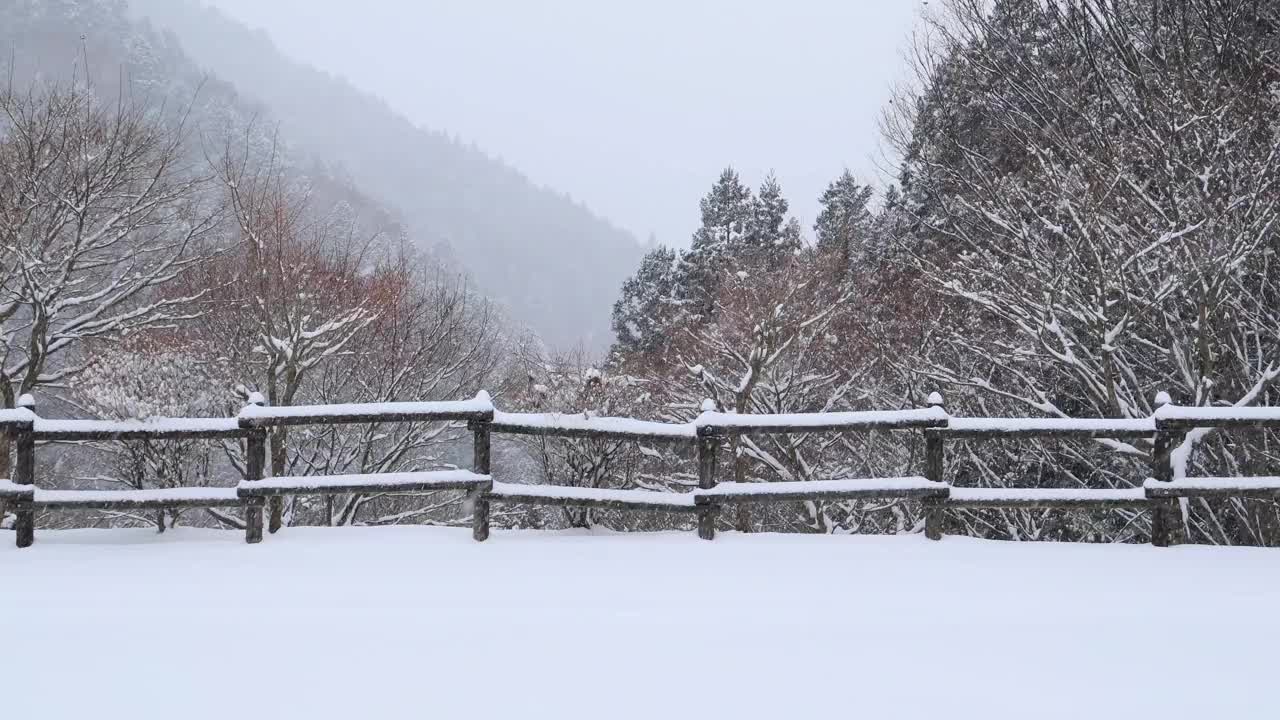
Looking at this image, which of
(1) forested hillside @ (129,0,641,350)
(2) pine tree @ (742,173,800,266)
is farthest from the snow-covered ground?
(1) forested hillside @ (129,0,641,350)

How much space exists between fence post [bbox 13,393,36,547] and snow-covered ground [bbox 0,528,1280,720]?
225mm

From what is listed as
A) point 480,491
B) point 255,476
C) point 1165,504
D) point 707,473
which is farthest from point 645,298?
point 1165,504

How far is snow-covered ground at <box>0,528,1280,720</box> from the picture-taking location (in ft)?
11.6

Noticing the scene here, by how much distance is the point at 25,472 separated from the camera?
21.9 ft

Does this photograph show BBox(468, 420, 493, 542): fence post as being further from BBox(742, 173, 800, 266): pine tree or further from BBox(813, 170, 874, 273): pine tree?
BBox(742, 173, 800, 266): pine tree

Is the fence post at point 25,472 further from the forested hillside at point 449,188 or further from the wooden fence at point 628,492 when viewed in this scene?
the forested hillside at point 449,188

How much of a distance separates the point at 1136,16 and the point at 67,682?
595 inches

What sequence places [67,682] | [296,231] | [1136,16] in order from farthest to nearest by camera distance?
1. [296,231]
2. [1136,16]
3. [67,682]

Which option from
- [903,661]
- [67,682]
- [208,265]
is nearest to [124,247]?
[208,265]

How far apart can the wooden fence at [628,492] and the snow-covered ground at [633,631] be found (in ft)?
1.32

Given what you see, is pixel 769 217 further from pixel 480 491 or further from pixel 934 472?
pixel 480 491

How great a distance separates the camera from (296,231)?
13320 millimetres

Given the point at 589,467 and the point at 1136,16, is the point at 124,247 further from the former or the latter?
the point at 1136,16

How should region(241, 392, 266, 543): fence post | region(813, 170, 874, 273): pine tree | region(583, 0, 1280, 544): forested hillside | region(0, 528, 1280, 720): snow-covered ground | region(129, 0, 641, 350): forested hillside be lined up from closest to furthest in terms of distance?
region(0, 528, 1280, 720): snow-covered ground
region(241, 392, 266, 543): fence post
region(583, 0, 1280, 544): forested hillside
region(813, 170, 874, 273): pine tree
region(129, 0, 641, 350): forested hillside
